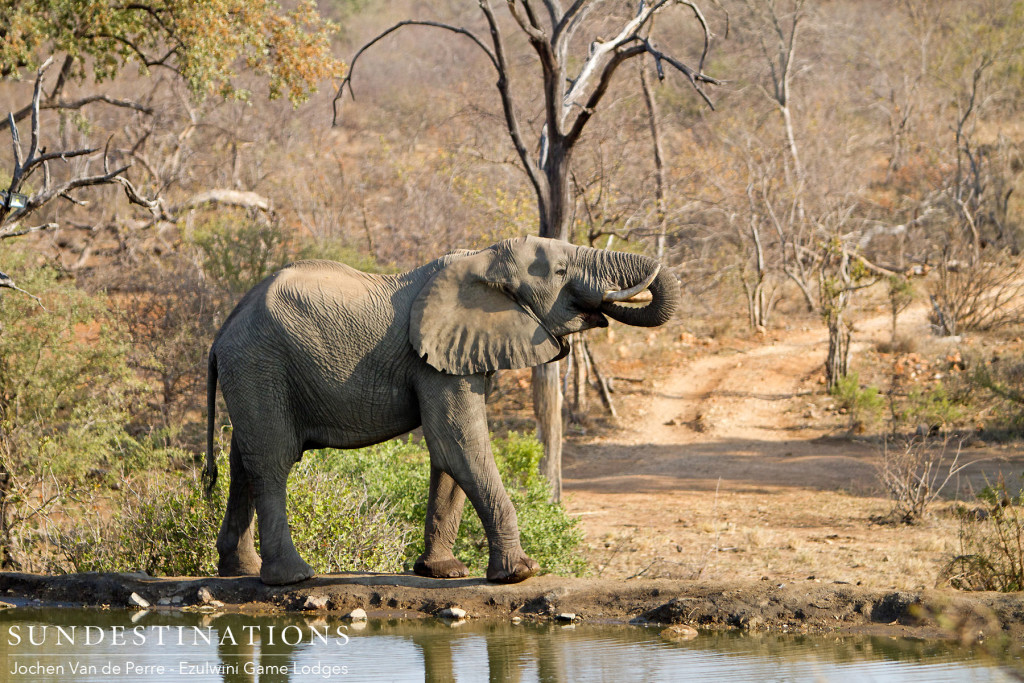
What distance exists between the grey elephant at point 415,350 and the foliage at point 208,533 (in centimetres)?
100

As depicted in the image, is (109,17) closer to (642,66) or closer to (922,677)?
(922,677)

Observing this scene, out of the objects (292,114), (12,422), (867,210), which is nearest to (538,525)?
(12,422)

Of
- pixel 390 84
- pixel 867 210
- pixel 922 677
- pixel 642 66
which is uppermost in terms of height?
pixel 390 84

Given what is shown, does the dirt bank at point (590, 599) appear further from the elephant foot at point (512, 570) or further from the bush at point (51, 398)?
the bush at point (51, 398)

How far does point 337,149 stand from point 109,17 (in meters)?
22.8

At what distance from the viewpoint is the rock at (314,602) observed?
706cm

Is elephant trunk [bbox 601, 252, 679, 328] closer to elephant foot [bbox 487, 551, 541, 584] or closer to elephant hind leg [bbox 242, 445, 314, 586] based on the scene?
elephant foot [bbox 487, 551, 541, 584]

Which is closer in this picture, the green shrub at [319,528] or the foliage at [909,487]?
the green shrub at [319,528]

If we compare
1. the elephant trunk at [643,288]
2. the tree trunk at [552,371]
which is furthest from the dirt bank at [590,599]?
the tree trunk at [552,371]

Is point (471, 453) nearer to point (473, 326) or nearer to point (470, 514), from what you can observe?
point (473, 326)

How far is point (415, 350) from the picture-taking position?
6.91 m

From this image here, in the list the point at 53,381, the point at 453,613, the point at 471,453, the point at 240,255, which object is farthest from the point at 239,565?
the point at 240,255

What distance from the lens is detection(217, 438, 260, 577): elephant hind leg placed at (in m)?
7.50

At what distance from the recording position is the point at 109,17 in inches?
537
